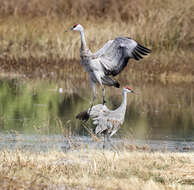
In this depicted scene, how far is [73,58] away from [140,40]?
2.72m

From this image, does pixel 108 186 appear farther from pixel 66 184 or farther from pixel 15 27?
pixel 15 27

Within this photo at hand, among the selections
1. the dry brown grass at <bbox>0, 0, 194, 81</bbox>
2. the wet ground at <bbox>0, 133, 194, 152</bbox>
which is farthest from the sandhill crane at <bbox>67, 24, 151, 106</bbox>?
the dry brown grass at <bbox>0, 0, 194, 81</bbox>

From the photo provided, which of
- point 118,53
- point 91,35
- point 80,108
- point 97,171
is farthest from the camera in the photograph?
point 91,35

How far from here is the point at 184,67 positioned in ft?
79.6

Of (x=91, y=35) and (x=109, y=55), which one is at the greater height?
(x=91, y=35)

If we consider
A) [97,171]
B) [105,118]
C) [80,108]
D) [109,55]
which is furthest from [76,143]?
[80,108]

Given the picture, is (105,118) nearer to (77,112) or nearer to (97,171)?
(97,171)

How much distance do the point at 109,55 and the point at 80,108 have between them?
13.9 ft

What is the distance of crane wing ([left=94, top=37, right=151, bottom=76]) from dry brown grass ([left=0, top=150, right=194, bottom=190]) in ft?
8.68

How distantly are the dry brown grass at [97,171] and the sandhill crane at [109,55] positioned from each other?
2.67 m

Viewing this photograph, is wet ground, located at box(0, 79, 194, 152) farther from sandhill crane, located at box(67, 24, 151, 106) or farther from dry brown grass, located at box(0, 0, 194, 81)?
dry brown grass, located at box(0, 0, 194, 81)

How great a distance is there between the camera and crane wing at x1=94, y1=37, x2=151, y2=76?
11.6m

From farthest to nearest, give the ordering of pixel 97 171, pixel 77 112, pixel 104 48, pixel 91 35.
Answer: pixel 91 35 → pixel 77 112 → pixel 104 48 → pixel 97 171

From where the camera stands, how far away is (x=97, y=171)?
310 inches
